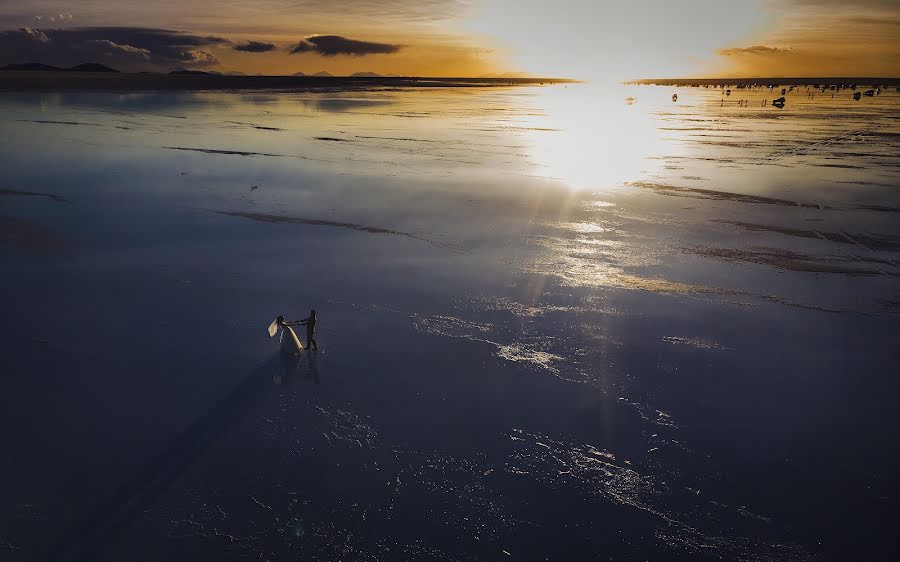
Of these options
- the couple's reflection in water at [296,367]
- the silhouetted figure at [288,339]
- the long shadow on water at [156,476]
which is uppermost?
the silhouetted figure at [288,339]

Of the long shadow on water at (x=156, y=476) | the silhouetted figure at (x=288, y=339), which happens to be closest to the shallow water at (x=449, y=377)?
the long shadow on water at (x=156, y=476)

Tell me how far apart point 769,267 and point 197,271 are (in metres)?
12.9

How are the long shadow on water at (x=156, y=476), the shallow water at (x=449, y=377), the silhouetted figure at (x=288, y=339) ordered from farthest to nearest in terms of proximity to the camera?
1. the silhouetted figure at (x=288, y=339)
2. the shallow water at (x=449, y=377)
3. the long shadow on water at (x=156, y=476)

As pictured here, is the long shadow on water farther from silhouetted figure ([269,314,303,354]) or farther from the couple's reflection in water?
silhouetted figure ([269,314,303,354])

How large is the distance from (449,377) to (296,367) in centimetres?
241

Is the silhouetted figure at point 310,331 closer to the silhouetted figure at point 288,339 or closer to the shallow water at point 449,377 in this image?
the silhouetted figure at point 288,339

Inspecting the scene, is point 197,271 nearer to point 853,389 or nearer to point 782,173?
point 853,389

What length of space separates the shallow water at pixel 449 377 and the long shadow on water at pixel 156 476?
33mm

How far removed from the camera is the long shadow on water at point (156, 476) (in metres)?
5.68

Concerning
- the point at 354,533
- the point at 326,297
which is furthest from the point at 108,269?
the point at 354,533

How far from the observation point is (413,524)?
6.01 m

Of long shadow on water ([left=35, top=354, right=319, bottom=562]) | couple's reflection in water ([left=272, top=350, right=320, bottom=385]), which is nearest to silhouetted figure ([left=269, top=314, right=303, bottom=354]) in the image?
couple's reflection in water ([left=272, top=350, right=320, bottom=385])

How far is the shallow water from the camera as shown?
6043 millimetres

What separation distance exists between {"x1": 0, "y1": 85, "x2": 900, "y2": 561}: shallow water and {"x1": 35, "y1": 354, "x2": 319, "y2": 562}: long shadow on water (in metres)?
0.03
